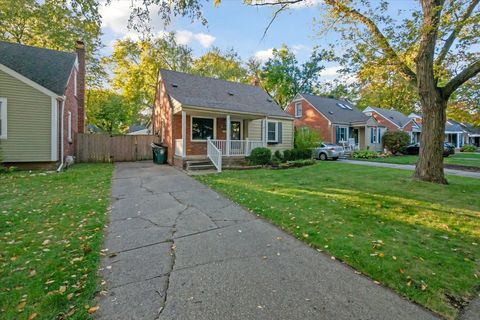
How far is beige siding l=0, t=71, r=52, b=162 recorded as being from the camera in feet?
32.9

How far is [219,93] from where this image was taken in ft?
52.4

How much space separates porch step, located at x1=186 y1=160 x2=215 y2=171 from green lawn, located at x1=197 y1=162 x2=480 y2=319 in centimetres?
328

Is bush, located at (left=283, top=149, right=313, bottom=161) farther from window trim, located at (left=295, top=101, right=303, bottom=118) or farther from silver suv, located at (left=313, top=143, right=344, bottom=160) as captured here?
window trim, located at (left=295, top=101, right=303, bottom=118)

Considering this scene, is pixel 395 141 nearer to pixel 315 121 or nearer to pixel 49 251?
pixel 315 121

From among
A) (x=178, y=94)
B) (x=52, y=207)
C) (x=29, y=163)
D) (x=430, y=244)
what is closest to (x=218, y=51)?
(x=178, y=94)

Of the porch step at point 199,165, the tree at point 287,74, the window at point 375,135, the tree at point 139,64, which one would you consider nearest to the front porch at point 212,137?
the porch step at point 199,165

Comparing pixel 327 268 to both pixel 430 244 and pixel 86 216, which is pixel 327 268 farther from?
pixel 86 216

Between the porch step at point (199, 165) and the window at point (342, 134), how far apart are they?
1727 centimetres

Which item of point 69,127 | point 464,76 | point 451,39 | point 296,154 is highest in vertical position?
point 451,39

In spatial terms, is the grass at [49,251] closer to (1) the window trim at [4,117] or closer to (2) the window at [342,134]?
(1) the window trim at [4,117]

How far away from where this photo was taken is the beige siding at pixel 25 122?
32.9 ft

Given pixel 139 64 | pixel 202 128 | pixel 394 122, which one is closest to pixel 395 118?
pixel 394 122

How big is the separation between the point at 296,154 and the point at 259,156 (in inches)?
161

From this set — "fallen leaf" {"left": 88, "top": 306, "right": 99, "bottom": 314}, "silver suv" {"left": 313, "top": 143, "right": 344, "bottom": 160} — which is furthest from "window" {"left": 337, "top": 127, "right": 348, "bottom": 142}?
"fallen leaf" {"left": 88, "top": 306, "right": 99, "bottom": 314}
